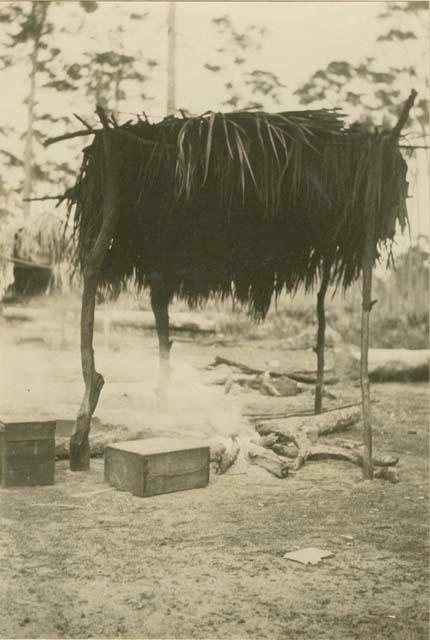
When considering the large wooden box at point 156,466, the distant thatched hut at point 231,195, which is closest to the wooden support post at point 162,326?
the distant thatched hut at point 231,195

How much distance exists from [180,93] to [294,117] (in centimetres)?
582

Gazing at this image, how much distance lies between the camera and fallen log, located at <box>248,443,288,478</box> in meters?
6.23

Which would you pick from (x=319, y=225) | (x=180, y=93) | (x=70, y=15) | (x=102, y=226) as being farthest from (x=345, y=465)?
(x=180, y=93)

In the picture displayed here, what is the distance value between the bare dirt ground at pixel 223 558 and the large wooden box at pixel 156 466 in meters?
0.10

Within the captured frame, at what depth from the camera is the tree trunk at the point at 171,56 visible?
7.44 m

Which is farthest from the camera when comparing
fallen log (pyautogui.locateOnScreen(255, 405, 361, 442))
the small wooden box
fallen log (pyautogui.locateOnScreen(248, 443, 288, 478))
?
fallen log (pyautogui.locateOnScreen(255, 405, 361, 442))

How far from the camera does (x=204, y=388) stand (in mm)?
11336

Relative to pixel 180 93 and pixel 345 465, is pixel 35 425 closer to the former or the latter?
pixel 345 465

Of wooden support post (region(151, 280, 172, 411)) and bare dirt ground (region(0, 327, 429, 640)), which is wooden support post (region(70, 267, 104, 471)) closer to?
bare dirt ground (region(0, 327, 429, 640))

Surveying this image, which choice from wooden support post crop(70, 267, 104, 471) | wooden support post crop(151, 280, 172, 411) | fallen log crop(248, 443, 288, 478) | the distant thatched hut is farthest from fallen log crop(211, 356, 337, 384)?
wooden support post crop(70, 267, 104, 471)

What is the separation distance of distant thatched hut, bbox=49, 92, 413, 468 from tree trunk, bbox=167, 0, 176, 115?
46.1 inches

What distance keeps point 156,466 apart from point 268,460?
4.75 ft

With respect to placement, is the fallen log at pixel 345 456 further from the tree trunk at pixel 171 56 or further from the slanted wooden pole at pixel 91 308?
the tree trunk at pixel 171 56

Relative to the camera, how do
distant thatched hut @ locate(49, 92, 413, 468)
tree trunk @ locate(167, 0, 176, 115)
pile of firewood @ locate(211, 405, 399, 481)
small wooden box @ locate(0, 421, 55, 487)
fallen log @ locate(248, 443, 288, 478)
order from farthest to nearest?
tree trunk @ locate(167, 0, 176, 115) < pile of firewood @ locate(211, 405, 399, 481) < fallen log @ locate(248, 443, 288, 478) < distant thatched hut @ locate(49, 92, 413, 468) < small wooden box @ locate(0, 421, 55, 487)
